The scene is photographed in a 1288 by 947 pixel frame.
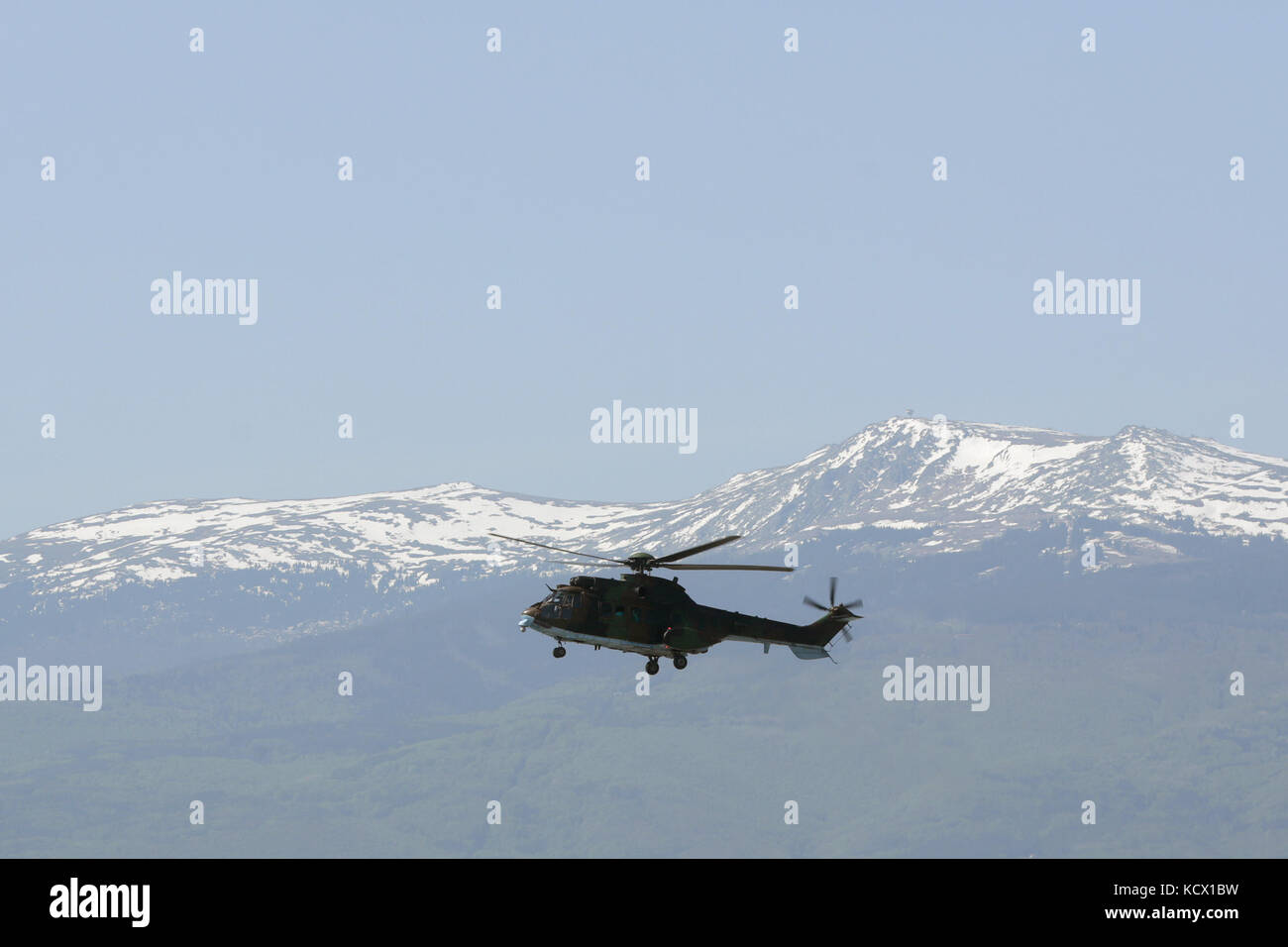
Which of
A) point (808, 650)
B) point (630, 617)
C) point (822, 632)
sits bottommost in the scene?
point (808, 650)

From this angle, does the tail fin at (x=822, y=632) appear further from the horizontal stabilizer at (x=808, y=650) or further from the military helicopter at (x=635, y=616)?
the military helicopter at (x=635, y=616)

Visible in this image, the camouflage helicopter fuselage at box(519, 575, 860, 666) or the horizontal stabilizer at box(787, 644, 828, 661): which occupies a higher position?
the camouflage helicopter fuselage at box(519, 575, 860, 666)

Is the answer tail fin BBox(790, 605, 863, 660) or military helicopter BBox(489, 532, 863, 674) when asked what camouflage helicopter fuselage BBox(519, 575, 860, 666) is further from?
tail fin BBox(790, 605, 863, 660)

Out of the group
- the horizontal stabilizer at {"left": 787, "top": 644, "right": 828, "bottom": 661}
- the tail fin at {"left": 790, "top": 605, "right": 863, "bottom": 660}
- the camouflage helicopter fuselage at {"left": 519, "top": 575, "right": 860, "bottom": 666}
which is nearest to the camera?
the camouflage helicopter fuselage at {"left": 519, "top": 575, "right": 860, "bottom": 666}

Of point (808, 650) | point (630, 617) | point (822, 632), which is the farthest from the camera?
point (822, 632)

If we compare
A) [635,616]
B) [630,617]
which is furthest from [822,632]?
[630,617]

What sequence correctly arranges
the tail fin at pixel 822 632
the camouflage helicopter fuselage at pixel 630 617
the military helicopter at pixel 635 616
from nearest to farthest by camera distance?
the military helicopter at pixel 635 616
the camouflage helicopter fuselage at pixel 630 617
the tail fin at pixel 822 632

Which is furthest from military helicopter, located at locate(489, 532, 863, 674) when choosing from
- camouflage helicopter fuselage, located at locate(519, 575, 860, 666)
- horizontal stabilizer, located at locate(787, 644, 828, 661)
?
horizontal stabilizer, located at locate(787, 644, 828, 661)

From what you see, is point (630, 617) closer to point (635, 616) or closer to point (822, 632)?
point (635, 616)

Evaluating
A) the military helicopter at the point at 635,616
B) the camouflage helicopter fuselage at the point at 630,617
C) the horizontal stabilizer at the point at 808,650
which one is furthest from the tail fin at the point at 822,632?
the camouflage helicopter fuselage at the point at 630,617

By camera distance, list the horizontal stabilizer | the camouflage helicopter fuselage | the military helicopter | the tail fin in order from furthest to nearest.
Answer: the horizontal stabilizer
the tail fin
the camouflage helicopter fuselage
the military helicopter

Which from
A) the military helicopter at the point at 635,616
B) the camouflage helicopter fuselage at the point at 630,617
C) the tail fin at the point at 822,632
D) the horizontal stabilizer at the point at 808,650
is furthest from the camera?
the horizontal stabilizer at the point at 808,650
